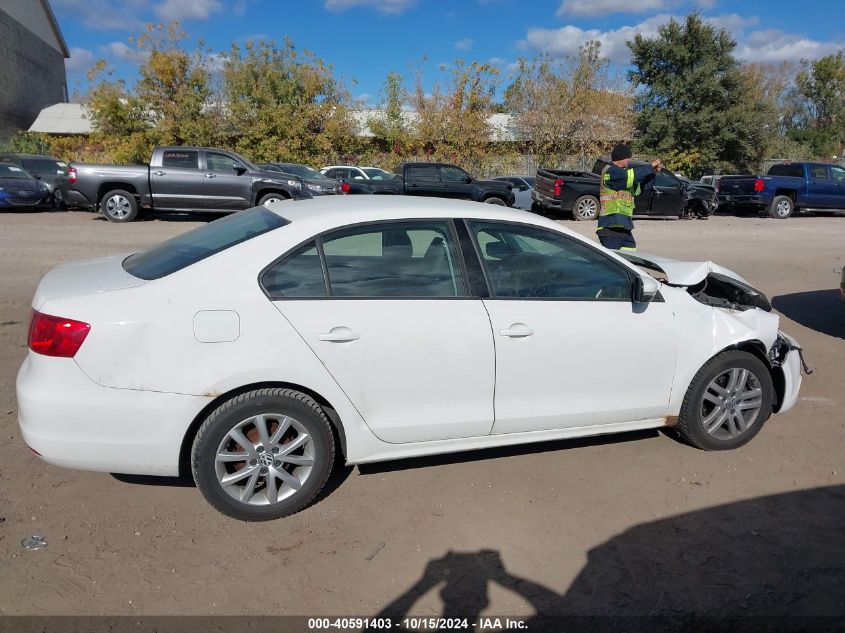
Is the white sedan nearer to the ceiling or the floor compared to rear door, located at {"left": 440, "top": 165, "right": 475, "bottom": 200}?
nearer to the floor

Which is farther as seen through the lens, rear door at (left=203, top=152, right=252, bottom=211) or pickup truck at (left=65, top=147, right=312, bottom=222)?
rear door at (left=203, top=152, right=252, bottom=211)

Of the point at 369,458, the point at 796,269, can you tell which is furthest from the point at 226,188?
the point at 369,458

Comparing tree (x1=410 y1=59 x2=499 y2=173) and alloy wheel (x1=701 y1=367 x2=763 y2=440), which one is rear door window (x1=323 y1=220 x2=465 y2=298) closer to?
alloy wheel (x1=701 y1=367 x2=763 y2=440)

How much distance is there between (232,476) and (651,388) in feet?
8.01

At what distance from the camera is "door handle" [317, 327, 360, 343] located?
10.5 feet

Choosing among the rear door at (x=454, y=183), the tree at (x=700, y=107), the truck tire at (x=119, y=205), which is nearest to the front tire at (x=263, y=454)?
the truck tire at (x=119, y=205)

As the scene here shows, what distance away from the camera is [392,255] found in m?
3.52

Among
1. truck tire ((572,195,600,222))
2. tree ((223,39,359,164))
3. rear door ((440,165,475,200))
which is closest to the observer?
A: rear door ((440,165,475,200))

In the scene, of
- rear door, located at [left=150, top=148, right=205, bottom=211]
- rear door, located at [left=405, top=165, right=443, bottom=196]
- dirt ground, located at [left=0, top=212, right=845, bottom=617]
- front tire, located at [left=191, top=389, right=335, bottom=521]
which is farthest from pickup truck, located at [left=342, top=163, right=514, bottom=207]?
front tire, located at [left=191, top=389, right=335, bottom=521]

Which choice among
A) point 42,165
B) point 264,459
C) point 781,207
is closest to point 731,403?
point 264,459

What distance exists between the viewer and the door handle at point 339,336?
10.5 ft

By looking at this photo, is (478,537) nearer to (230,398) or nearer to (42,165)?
(230,398)

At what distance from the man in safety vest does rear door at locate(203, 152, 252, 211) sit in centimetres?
1073

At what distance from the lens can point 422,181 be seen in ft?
57.5
